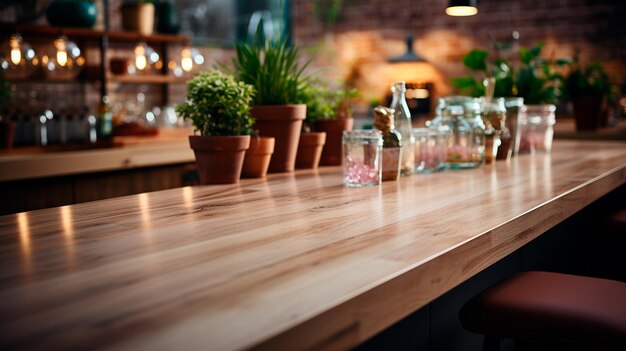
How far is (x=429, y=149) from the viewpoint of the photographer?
6.95ft

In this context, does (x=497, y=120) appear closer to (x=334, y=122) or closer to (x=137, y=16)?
(x=334, y=122)

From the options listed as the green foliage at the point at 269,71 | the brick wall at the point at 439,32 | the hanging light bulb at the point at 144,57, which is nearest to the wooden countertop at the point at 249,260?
the green foliage at the point at 269,71

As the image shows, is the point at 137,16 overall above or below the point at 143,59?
above

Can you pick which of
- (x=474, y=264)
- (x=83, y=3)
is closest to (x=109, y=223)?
(x=474, y=264)

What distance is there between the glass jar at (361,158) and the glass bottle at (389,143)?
3.4 inches

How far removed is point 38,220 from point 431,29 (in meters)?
7.53

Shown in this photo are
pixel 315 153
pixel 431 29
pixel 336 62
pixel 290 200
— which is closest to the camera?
pixel 290 200

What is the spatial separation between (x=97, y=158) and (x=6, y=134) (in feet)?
1.95

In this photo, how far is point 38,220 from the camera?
4.23ft

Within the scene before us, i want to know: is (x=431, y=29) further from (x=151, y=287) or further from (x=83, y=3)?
(x=151, y=287)

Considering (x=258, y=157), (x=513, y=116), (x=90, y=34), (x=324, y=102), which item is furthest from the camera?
(x=90, y=34)

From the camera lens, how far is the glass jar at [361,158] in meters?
1.77

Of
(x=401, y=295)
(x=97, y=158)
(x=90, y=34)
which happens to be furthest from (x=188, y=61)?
(x=401, y=295)

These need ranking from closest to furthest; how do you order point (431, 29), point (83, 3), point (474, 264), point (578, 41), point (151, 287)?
1. point (151, 287)
2. point (474, 264)
3. point (83, 3)
4. point (578, 41)
5. point (431, 29)
